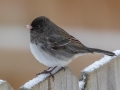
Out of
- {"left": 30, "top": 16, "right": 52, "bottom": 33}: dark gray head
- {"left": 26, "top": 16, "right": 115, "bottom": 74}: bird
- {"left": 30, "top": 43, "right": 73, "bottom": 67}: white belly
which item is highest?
{"left": 30, "top": 16, "right": 52, "bottom": 33}: dark gray head

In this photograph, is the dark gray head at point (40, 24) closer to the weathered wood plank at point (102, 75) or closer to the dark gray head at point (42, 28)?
the dark gray head at point (42, 28)

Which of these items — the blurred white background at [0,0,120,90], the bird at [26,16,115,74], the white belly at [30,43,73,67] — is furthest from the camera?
the blurred white background at [0,0,120,90]

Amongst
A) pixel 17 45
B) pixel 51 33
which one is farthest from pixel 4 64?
pixel 51 33

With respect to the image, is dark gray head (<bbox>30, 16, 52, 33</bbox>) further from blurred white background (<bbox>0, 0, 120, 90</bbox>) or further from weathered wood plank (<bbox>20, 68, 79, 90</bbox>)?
weathered wood plank (<bbox>20, 68, 79, 90</bbox>)

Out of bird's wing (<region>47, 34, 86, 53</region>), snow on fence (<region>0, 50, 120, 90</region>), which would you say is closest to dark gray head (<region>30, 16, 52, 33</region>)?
bird's wing (<region>47, 34, 86, 53</region>)

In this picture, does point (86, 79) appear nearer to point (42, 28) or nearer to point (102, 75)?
point (102, 75)

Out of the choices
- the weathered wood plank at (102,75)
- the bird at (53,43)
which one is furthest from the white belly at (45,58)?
the weathered wood plank at (102,75)
